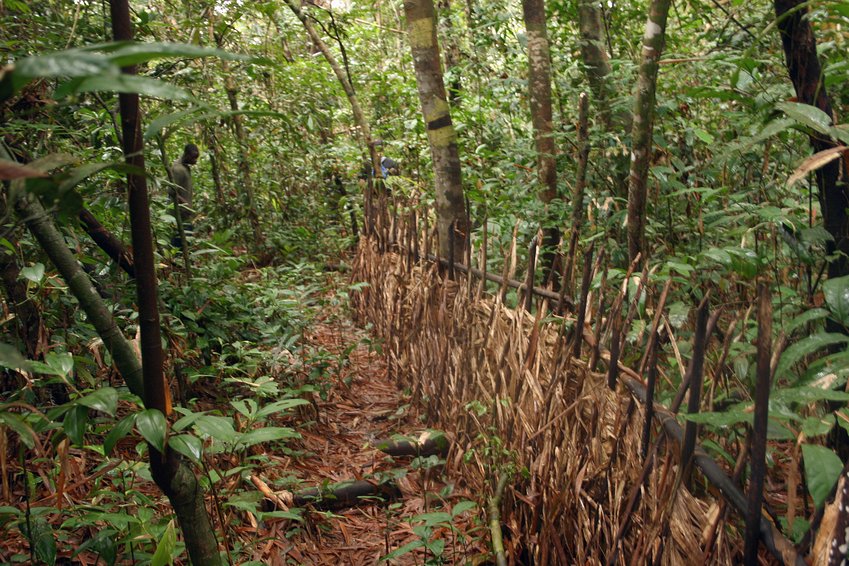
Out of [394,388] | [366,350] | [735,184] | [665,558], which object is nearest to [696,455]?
[665,558]

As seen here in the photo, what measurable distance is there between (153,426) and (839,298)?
1.53 m

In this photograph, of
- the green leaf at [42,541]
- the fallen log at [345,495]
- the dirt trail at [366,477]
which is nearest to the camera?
the green leaf at [42,541]

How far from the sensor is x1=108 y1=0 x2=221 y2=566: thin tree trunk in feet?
3.57

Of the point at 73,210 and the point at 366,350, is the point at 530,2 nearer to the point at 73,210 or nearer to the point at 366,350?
the point at 366,350

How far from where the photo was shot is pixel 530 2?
4.33 meters

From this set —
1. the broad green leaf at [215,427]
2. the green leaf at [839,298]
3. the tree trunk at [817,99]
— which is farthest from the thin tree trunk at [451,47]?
the broad green leaf at [215,427]

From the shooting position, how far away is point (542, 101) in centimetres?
449

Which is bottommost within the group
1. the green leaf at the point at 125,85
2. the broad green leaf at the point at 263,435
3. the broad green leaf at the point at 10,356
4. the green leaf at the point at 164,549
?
the green leaf at the point at 164,549

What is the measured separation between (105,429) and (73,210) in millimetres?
2241

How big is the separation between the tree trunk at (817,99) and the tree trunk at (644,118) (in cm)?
105

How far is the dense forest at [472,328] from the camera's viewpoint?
122 centimetres

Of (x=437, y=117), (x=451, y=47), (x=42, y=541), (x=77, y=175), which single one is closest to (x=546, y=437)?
(x=42, y=541)

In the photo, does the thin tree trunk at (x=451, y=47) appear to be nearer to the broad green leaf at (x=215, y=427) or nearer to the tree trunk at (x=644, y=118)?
the tree trunk at (x=644, y=118)

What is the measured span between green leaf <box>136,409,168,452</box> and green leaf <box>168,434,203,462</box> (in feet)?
0.22
